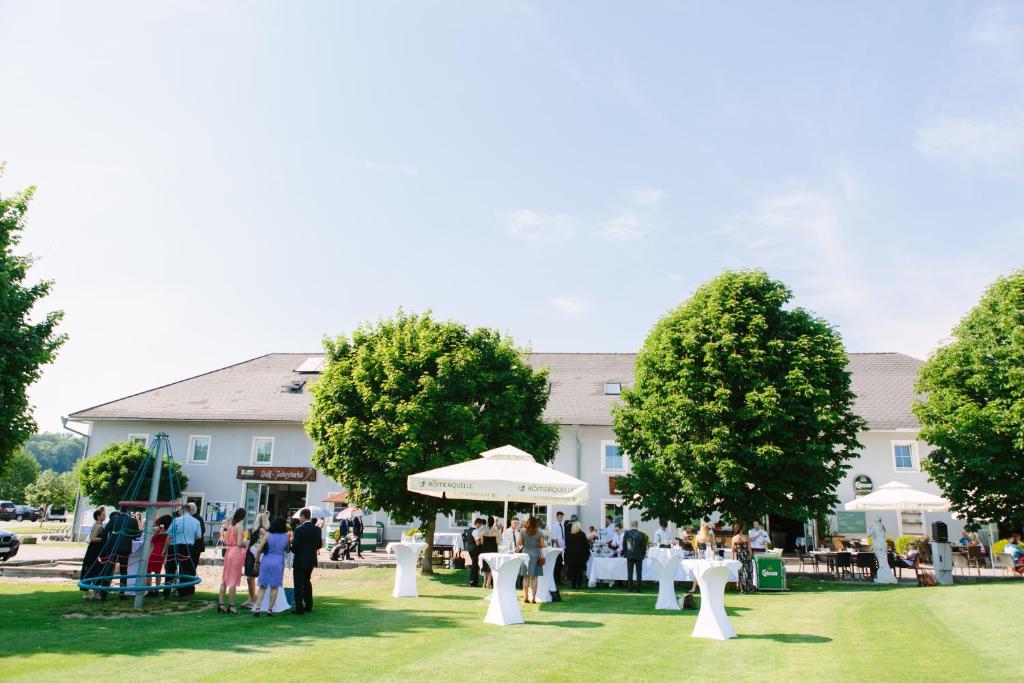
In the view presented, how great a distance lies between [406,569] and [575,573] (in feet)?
15.0

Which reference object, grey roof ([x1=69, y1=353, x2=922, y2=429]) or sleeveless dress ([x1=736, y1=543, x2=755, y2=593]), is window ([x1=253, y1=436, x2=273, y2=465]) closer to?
grey roof ([x1=69, y1=353, x2=922, y2=429])

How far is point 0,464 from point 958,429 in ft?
83.5

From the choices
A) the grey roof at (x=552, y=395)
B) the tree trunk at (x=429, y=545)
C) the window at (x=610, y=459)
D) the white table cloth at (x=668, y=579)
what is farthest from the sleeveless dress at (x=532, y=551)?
the grey roof at (x=552, y=395)

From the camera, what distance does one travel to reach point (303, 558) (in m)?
11.4

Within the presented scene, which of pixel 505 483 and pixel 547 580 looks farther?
pixel 547 580

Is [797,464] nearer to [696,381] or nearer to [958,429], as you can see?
[696,381]

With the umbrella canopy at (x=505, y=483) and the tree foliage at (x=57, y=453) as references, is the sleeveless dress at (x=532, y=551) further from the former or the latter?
the tree foliage at (x=57, y=453)

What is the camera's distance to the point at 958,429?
72.7ft

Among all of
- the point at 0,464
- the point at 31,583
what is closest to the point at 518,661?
the point at 0,464

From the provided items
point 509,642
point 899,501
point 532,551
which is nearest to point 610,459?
point 899,501

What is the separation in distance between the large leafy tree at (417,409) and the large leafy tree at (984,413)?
13040mm

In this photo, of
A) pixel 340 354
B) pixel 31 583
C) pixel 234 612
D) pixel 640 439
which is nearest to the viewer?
pixel 234 612

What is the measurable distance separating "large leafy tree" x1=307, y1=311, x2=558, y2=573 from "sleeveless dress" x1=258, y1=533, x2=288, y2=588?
7.28 m

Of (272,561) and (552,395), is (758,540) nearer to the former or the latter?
(272,561)
